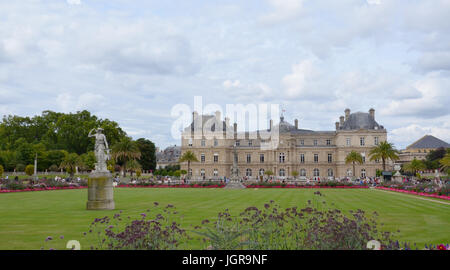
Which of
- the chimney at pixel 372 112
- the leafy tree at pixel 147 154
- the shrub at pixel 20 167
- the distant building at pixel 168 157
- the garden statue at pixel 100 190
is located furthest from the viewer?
the distant building at pixel 168 157

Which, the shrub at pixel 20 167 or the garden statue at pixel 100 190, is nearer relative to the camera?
the garden statue at pixel 100 190

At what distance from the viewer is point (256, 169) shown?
83.9 meters

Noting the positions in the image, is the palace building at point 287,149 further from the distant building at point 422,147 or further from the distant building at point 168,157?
the distant building at point 422,147

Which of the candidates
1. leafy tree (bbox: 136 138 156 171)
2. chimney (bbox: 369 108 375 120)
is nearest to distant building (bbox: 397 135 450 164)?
chimney (bbox: 369 108 375 120)

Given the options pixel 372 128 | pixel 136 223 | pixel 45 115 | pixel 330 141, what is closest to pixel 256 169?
pixel 330 141

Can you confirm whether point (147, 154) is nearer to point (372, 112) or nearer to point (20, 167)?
point (20, 167)

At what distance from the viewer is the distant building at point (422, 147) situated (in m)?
133

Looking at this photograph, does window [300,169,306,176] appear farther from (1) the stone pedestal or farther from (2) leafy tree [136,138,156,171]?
Result: (1) the stone pedestal

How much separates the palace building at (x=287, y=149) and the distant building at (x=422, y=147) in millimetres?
63201

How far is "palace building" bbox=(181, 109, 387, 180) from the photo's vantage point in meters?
78.5

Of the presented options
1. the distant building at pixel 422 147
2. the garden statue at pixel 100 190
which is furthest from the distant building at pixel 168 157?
the garden statue at pixel 100 190

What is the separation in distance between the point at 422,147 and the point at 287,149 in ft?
257

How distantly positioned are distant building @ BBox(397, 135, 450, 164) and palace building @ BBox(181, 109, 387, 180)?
63201 millimetres
